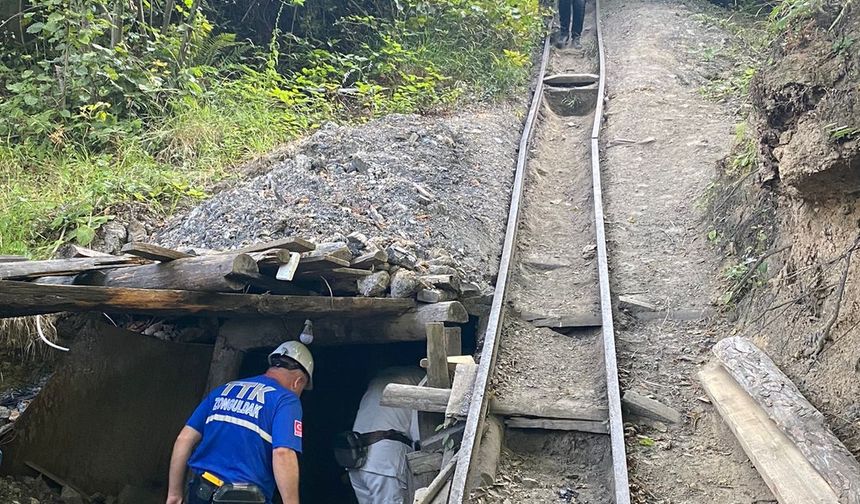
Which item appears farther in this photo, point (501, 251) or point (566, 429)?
point (501, 251)

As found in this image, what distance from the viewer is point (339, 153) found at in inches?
325

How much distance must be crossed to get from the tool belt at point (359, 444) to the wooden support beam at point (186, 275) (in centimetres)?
217

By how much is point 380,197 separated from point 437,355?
2527 mm

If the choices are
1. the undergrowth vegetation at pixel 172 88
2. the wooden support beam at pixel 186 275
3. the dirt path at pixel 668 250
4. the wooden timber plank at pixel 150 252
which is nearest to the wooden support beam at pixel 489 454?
the dirt path at pixel 668 250

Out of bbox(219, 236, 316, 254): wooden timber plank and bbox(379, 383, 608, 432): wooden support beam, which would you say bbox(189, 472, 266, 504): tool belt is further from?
bbox(219, 236, 316, 254): wooden timber plank

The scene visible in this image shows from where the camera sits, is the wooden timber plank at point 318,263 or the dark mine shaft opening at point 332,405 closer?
the wooden timber plank at point 318,263

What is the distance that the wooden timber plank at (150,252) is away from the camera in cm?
362

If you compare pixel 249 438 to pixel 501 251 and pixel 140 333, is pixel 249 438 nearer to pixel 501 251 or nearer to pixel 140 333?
pixel 140 333

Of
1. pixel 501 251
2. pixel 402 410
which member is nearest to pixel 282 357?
pixel 402 410

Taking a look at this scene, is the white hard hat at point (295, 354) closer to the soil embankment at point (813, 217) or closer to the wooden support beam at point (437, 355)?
the wooden support beam at point (437, 355)

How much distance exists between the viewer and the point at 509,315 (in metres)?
6.19

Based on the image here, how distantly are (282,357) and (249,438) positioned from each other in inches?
25.3

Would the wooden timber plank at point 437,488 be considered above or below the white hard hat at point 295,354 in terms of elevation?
below

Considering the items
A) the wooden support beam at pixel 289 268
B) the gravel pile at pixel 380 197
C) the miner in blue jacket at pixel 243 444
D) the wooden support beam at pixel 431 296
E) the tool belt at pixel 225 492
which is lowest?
the tool belt at pixel 225 492
